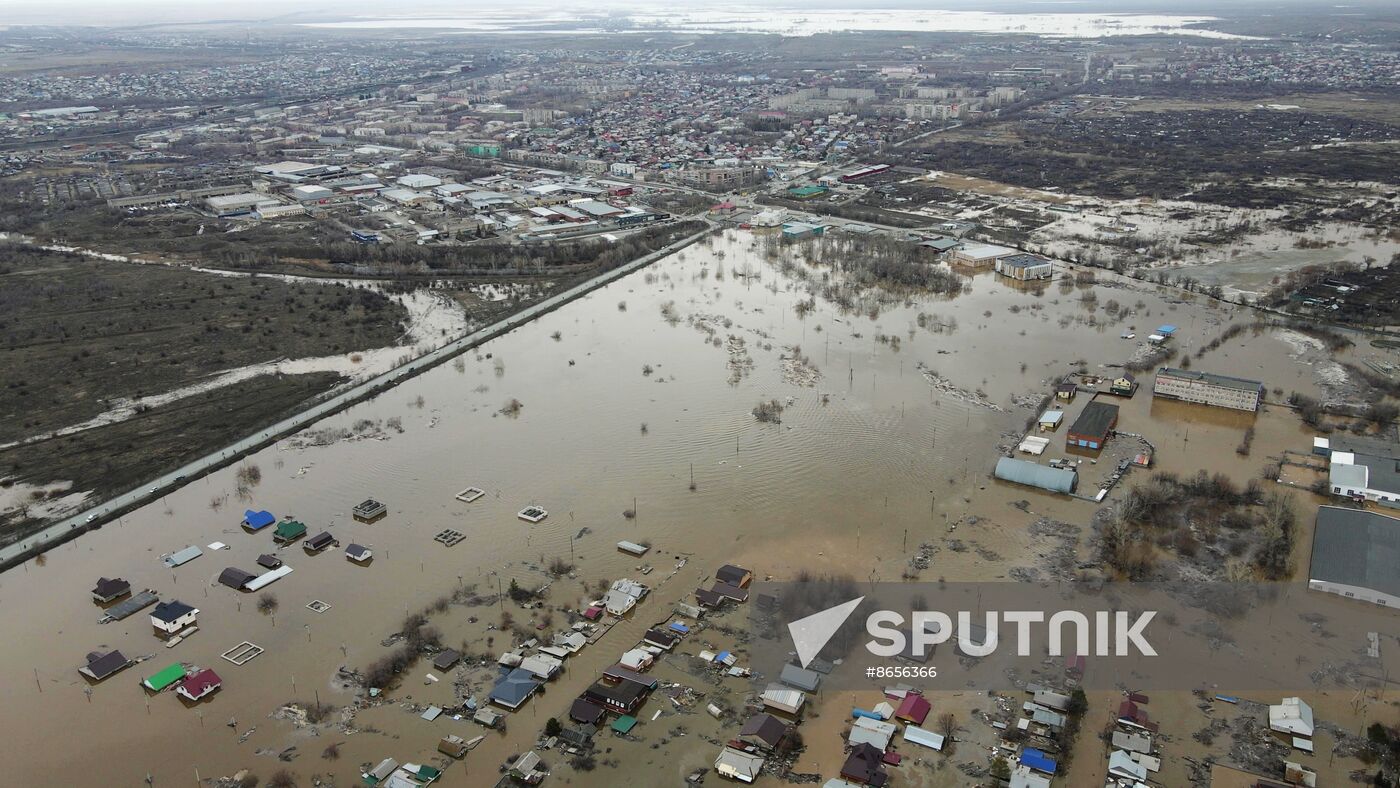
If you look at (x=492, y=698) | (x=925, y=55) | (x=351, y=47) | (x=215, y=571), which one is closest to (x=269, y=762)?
(x=492, y=698)

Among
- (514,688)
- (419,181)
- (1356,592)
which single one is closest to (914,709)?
(514,688)

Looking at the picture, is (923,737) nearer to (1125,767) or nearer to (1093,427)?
(1125,767)

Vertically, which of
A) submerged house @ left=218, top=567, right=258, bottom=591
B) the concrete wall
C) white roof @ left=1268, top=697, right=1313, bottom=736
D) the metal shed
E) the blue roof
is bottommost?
the blue roof

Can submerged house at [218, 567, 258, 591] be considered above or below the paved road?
below

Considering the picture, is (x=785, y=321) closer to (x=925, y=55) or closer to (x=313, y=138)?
(x=313, y=138)

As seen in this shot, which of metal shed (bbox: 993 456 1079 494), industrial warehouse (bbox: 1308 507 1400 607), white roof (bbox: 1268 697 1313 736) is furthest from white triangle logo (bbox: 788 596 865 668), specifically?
industrial warehouse (bbox: 1308 507 1400 607)
